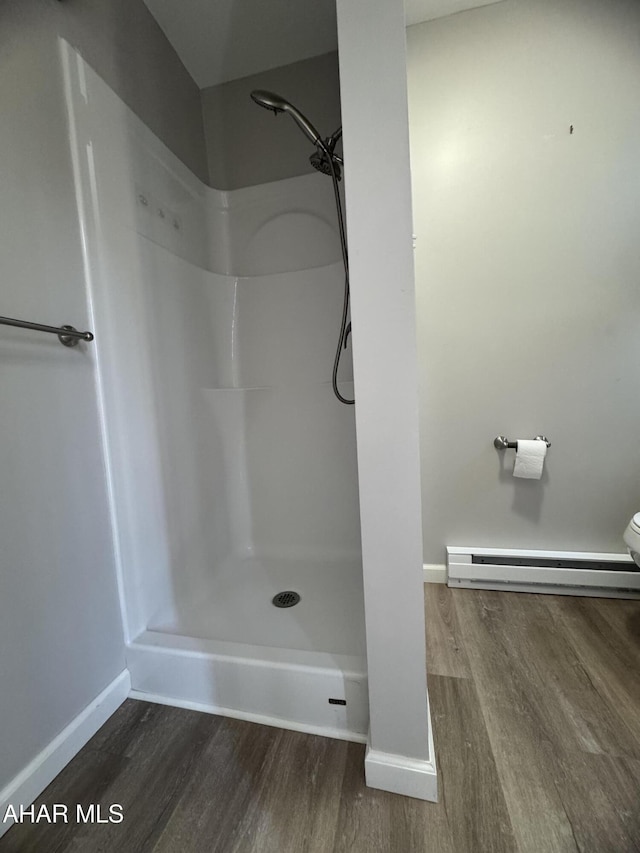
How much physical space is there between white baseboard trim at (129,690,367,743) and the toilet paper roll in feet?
3.77

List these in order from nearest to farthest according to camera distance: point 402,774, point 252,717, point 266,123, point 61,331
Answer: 1. point 402,774
2. point 61,331
3. point 252,717
4. point 266,123

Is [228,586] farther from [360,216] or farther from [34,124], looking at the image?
[34,124]

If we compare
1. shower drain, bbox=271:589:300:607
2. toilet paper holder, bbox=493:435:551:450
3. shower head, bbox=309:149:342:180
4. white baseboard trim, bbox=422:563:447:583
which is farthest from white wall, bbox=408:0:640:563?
shower drain, bbox=271:589:300:607

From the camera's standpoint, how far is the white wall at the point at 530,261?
1295 millimetres

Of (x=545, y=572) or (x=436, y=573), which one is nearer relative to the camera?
(x=545, y=572)

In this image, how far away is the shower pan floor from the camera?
3.54 ft

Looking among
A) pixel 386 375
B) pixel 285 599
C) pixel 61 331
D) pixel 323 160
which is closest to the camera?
pixel 386 375

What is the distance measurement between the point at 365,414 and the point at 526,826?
3.12 ft

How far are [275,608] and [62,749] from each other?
672mm

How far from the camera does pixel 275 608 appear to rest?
1281 mm

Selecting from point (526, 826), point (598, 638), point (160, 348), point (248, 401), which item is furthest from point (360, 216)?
point (598, 638)

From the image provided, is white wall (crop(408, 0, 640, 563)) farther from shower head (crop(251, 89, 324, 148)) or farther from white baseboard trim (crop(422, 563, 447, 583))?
shower head (crop(251, 89, 324, 148))

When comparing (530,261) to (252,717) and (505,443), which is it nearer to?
(505,443)

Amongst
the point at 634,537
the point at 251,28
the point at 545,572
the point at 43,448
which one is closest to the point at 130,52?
the point at 251,28
